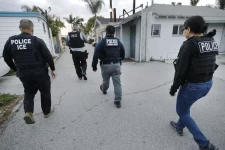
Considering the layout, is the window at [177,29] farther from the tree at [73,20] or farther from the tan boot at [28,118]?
the tree at [73,20]

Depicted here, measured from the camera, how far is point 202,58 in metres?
1.54

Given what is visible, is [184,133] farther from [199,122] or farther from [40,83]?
[40,83]

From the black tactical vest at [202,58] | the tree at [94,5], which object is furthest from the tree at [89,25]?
the black tactical vest at [202,58]

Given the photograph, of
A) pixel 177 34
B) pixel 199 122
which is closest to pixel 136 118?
pixel 199 122

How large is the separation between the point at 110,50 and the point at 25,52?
4.96ft

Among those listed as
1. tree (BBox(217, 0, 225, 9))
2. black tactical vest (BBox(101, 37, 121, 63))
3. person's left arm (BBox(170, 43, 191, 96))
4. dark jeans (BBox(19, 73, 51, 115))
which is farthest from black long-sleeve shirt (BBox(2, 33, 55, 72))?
tree (BBox(217, 0, 225, 9))

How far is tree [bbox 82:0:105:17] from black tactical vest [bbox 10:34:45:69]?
26.9 m

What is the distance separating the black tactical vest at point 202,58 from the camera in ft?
4.96

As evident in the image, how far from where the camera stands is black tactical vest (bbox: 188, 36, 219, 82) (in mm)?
1512

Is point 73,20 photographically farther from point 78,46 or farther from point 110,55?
point 110,55

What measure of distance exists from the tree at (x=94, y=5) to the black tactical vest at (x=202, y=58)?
27.8 meters

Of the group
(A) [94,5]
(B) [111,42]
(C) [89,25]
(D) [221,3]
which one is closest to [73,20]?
(C) [89,25]

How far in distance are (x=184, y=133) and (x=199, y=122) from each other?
1.68ft

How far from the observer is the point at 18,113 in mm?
2959
